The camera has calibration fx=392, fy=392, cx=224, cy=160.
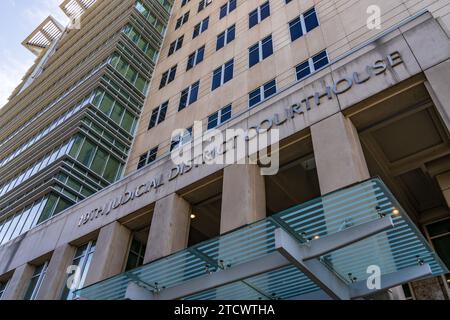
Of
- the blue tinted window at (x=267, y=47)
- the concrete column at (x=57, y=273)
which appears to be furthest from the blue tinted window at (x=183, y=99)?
the concrete column at (x=57, y=273)

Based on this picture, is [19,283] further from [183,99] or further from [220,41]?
[220,41]

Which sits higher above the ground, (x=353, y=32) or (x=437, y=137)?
(x=353, y=32)

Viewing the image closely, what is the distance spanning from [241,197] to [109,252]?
6.67m

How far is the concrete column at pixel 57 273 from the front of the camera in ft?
56.6

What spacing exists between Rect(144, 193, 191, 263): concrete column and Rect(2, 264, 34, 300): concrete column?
8297mm

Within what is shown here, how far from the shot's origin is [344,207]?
364 inches

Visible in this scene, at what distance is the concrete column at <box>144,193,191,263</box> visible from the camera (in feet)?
48.1

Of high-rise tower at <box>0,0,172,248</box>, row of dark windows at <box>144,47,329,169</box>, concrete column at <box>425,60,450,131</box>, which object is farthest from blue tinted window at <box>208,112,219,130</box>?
concrete column at <box>425,60,450,131</box>

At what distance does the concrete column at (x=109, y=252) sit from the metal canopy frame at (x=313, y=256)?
548 cm

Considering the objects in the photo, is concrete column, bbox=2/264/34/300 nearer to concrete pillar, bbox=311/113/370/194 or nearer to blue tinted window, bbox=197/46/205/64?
blue tinted window, bbox=197/46/205/64

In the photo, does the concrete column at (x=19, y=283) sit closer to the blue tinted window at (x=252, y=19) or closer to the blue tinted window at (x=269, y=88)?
the blue tinted window at (x=269, y=88)

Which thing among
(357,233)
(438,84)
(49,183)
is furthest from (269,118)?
(49,183)
